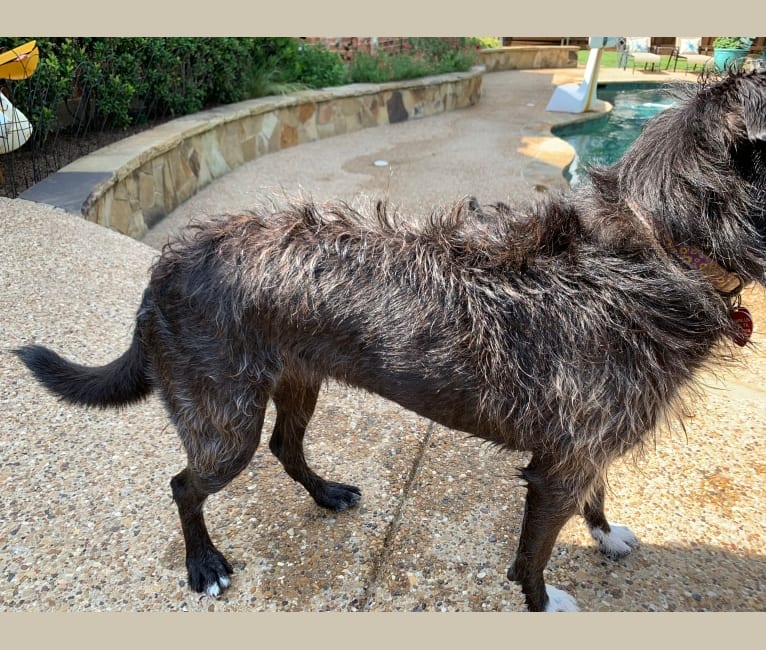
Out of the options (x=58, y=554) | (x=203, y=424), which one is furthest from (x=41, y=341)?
(x=203, y=424)

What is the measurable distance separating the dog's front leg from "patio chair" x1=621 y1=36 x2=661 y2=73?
2152 cm

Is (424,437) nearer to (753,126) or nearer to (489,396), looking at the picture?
(489,396)

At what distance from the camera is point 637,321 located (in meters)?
2.12

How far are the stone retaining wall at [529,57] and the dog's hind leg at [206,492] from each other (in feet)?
67.0

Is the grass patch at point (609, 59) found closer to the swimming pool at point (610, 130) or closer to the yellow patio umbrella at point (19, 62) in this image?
the swimming pool at point (610, 130)

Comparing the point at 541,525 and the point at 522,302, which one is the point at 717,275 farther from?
the point at 541,525

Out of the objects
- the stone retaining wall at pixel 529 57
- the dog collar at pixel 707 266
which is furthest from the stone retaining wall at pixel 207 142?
the stone retaining wall at pixel 529 57

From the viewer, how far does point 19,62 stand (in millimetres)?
Answer: 5516

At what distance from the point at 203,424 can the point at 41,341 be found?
2198 millimetres

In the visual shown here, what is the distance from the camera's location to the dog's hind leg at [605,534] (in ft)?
9.48

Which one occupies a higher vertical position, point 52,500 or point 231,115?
point 231,115

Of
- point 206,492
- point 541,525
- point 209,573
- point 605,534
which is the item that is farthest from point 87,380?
point 605,534

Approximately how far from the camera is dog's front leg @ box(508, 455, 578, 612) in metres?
2.37

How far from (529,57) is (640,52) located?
4544 mm
